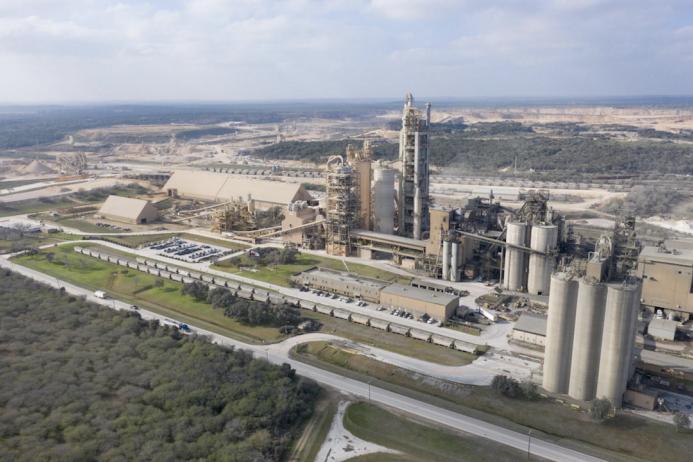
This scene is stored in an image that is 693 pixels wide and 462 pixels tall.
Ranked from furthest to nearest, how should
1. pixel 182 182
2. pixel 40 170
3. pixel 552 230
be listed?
pixel 40 170 < pixel 182 182 < pixel 552 230

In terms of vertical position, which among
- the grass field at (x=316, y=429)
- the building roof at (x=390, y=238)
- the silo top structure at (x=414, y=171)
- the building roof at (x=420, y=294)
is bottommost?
the grass field at (x=316, y=429)

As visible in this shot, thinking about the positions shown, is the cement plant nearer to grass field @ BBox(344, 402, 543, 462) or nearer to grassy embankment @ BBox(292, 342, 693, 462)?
grassy embankment @ BBox(292, 342, 693, 462)

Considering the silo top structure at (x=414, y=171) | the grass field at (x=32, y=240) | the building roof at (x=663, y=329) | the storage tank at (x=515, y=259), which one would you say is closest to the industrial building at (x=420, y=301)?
the storage tank at (x=515, y=259)

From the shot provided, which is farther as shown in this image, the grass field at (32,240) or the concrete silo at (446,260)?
the grass field at (32,240)

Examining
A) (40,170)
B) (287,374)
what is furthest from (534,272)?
(40,170)

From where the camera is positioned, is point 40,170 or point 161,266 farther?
point 40,170

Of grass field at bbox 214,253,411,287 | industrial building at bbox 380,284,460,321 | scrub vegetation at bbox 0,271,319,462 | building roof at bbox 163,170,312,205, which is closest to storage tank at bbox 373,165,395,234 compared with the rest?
grass field at bbox 214,253,411,287

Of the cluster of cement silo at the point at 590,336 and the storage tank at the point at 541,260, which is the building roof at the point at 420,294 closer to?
the storage tank at the point at 541,260

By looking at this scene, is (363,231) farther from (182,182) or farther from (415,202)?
(182,182)
